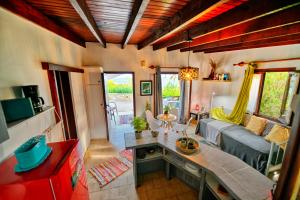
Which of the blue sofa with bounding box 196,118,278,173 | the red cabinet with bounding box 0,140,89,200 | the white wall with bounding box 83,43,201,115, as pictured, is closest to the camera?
the red cabinet with bounding box 0,140,89,200

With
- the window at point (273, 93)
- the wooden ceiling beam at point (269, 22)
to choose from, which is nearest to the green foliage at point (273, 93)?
the window at point (273, 93)

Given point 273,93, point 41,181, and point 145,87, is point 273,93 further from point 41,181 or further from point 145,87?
point 41,181

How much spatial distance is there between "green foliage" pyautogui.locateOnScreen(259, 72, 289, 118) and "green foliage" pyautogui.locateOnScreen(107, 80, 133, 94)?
6024mm

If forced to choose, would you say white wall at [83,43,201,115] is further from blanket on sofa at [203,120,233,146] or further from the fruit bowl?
the fruit bowl

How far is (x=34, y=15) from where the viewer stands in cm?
161

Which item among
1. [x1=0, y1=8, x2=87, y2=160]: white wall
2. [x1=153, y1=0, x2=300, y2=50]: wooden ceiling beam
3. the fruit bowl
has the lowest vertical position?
the fruit bowl

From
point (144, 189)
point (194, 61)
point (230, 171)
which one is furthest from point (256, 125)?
point (144, 189)

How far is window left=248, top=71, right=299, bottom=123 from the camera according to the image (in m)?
2.91

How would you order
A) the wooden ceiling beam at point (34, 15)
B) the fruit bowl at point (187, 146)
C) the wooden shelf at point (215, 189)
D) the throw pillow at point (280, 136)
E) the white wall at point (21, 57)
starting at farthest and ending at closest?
the throw pillow at point (280, 136)
the fruit bowl at point (187, 146)
the wooden shelf at point (215, 189)
the wooden ceiling beam at point (34, 15)
the white wall at point (21, 57)

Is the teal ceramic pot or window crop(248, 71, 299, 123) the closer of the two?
the teal ceramic pot

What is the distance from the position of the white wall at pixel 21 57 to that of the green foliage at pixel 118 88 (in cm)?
578

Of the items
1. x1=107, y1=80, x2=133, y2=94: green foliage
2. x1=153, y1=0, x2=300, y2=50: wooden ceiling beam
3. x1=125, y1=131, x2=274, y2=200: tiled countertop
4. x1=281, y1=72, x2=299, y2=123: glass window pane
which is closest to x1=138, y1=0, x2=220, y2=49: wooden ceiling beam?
x1=153, y1=0, x2=300, y2=50: wooden ceiling beam

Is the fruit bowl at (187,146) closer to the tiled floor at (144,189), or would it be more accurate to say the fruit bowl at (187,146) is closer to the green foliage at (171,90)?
the tiled floor at (144,189)

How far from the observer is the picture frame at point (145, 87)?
14.2ft
